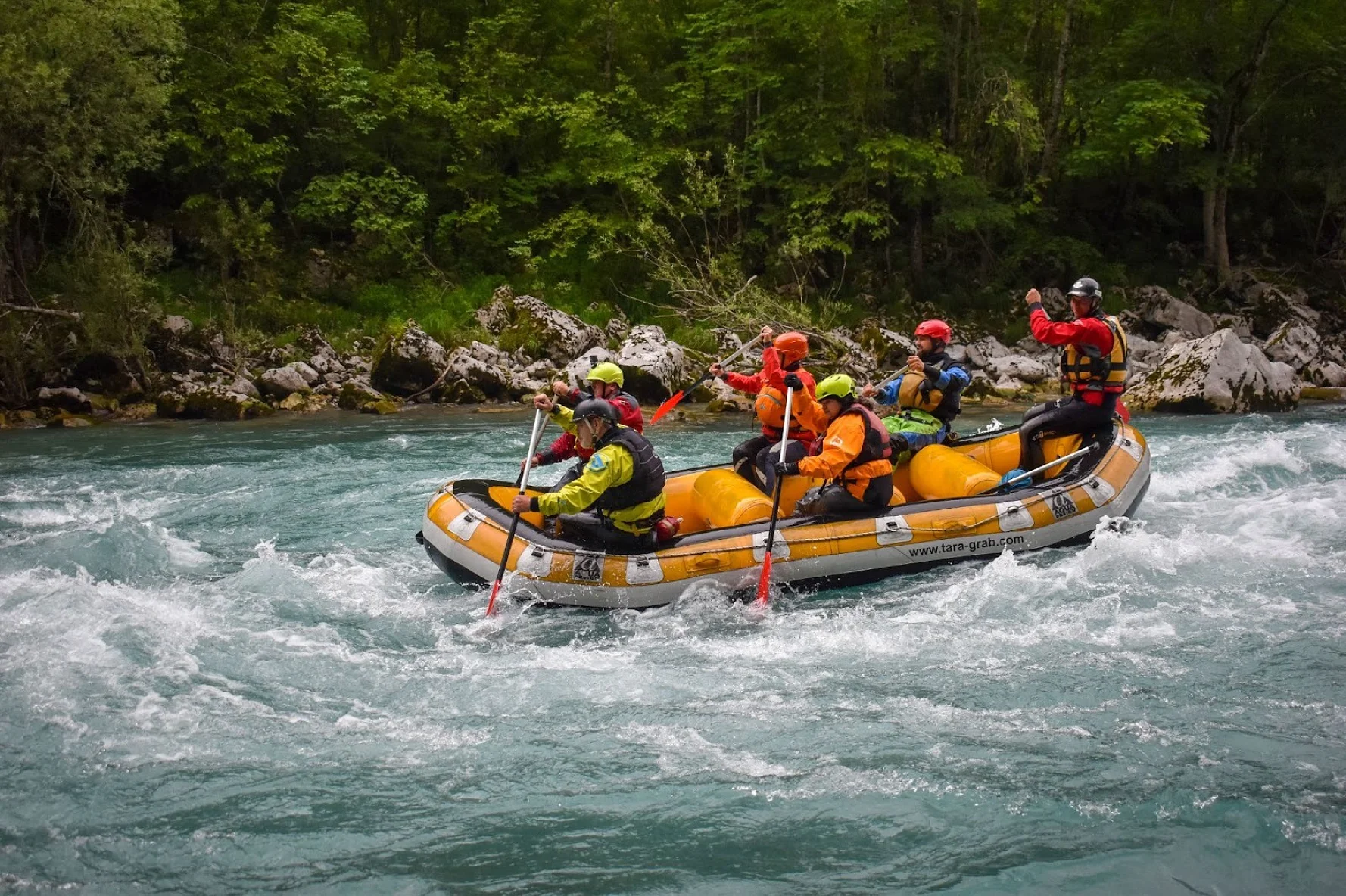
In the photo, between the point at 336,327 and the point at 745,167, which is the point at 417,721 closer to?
the point at 336,327

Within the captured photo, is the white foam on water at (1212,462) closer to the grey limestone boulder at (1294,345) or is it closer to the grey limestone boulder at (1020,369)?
the grey limestone boulder at (1020,369)

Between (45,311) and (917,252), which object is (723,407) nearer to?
(917,252)

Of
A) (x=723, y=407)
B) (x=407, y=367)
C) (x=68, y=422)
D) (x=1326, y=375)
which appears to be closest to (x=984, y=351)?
(x=1326, y=375)

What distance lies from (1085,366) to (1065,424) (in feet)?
1.60

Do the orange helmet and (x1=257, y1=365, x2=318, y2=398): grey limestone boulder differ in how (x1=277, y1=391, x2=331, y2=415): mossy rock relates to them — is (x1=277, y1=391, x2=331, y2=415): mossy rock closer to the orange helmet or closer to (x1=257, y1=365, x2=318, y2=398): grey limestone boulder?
(x1=257, y1=365, x2=318, y2=398): grey limestone boulder

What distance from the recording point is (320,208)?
67.6 ft

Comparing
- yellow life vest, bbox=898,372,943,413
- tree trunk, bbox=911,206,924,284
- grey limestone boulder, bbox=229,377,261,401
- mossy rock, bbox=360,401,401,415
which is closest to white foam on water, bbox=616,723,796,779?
yellow life vest, bbox=898,372,943,413

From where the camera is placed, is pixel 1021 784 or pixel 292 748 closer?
pixel 1021 784

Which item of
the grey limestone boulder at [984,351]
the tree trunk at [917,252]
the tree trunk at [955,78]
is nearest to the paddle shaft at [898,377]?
the grey limestone boulder at [984,351]

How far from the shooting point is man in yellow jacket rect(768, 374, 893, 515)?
748cm

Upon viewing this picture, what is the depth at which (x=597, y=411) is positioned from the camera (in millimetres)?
6957

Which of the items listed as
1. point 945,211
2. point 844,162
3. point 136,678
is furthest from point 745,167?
point 136,678

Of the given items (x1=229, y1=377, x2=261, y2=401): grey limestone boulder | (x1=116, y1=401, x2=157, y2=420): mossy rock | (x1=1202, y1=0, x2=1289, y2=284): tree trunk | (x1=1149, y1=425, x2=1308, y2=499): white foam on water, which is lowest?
(x1=116, y1=401, x2=157, y2=420): mossy rock

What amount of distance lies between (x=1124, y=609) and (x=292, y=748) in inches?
195
